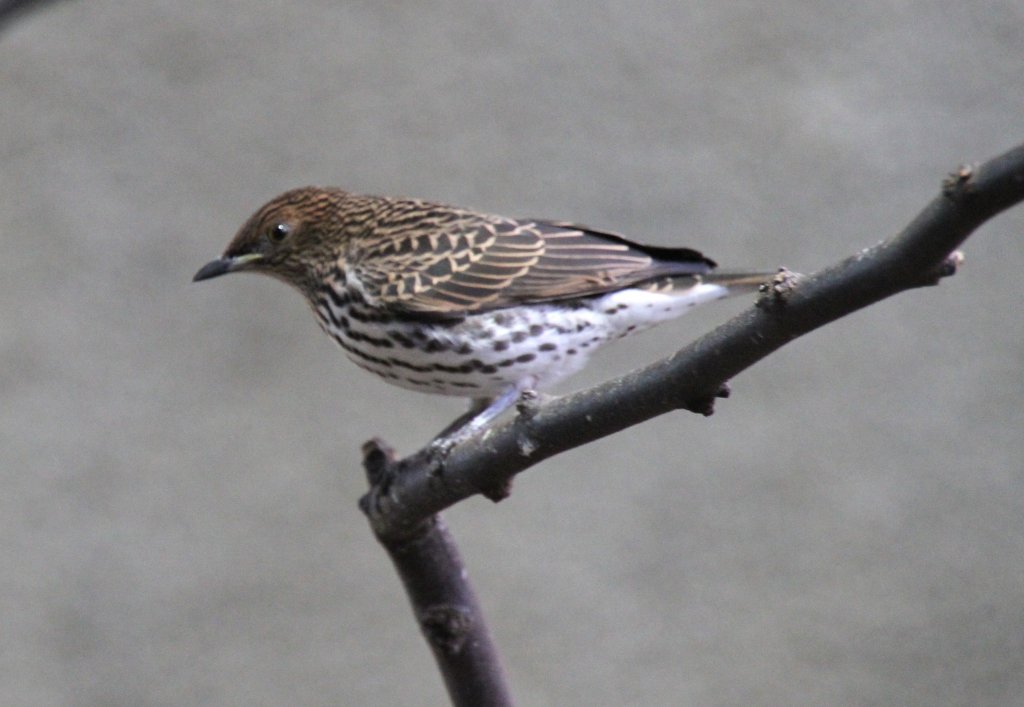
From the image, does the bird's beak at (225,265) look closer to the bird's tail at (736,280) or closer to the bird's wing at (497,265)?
the bird's wing at (497,265)

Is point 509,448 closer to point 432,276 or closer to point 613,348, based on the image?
point 432,276

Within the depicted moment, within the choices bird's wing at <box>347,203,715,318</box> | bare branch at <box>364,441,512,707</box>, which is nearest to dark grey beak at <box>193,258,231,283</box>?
bird's wing at <box>347,203,715,318</box>

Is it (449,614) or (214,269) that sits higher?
(214,269)

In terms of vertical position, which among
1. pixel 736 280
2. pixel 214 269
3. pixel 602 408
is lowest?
pixel 602 408

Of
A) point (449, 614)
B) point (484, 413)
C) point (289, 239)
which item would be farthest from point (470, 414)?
point (449, 614)

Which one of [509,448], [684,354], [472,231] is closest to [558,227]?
[472,231]

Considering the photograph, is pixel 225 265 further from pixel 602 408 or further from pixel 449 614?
pixel 602 408

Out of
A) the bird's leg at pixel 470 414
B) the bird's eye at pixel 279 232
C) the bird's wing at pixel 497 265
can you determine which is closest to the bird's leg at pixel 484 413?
the bird's leg at pixel 470 414
